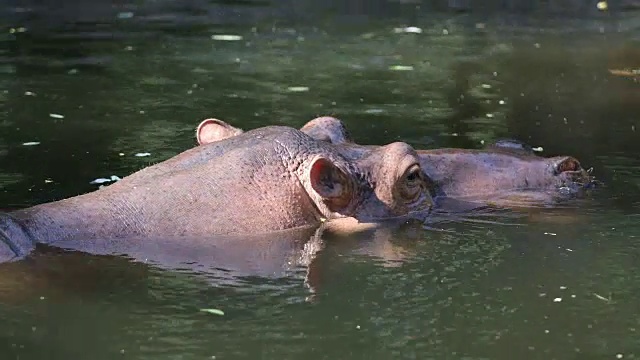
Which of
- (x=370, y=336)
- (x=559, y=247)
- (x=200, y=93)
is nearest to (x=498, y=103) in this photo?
(x=200, y=93)

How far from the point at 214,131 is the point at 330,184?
2.99 feet

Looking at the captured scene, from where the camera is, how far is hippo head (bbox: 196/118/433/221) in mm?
5938

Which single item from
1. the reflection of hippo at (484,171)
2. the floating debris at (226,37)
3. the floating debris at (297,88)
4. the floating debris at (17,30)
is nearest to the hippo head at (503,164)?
the reflection of hippo at (484,171)

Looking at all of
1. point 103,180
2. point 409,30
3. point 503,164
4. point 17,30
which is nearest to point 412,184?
point 503,164

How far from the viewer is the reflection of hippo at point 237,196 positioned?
18.0ft

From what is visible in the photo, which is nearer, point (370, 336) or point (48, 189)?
point (370, 336)

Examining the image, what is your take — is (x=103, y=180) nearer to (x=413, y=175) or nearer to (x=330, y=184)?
(x=330, y=184)

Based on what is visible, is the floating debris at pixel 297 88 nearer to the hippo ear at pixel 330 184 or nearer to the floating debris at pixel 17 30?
the floating debris at pixel 17 30

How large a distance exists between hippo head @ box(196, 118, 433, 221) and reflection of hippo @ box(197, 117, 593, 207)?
0.53 feet

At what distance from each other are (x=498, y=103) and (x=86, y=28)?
5.54 m

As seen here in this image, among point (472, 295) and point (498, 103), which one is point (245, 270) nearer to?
point (472, 295)

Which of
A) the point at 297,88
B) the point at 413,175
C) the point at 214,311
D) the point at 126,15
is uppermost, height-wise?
the point at 126,15

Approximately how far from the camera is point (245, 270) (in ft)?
17.9

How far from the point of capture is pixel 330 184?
234 inches
